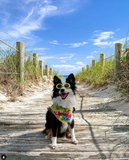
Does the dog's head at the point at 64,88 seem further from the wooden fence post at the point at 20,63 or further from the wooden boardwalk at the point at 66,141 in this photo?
the wooden fence post at the point at 20,63

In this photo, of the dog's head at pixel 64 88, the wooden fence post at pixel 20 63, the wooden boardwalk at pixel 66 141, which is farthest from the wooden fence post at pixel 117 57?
the dog's head at pixel 64 88

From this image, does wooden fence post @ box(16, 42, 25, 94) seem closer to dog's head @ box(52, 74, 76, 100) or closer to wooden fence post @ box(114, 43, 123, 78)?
wooden fence post @ box(114, 43, 123, 78)

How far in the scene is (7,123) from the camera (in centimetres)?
293

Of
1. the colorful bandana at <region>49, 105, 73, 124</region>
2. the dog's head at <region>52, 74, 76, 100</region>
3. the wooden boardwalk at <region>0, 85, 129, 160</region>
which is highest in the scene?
the dog's head at <region>52, 74, 76, 100</region>

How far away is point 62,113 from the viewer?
210cm

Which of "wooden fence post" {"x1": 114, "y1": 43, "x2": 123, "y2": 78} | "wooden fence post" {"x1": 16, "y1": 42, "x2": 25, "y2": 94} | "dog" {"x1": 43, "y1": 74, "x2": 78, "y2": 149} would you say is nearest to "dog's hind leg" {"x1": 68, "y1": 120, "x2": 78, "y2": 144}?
"dog" {"x1": 43, "y1": 74, "x2": 78, "y2": 149}

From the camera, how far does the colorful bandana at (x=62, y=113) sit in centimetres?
207

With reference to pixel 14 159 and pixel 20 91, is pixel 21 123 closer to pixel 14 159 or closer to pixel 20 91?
pixel 14 159

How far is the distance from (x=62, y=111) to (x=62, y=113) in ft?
0.15

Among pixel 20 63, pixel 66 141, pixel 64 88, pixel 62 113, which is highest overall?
pixel 20 63

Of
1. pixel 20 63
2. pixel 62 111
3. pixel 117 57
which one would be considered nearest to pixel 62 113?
pixel 62 111

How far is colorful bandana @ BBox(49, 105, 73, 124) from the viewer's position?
2.07m

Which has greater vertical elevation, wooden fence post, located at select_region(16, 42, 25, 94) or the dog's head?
wooden fence post, located at select_region(16, 42, 25, 94)

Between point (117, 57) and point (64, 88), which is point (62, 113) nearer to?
point (64, 88)
